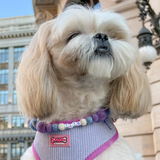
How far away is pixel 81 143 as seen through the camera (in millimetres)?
1671

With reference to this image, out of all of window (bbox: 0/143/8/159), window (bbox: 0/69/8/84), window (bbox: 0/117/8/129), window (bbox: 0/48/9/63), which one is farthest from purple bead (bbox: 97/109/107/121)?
window (bbox: 0/48/9/63)

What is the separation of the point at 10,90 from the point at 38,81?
32974 mm

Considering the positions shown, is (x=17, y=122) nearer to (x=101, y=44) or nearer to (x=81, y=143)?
(x=81, y=143)

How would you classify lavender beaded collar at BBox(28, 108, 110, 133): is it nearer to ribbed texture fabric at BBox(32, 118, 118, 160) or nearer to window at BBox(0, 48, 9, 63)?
ribbed texture fabric at BBox(32, 118, 118, 160)

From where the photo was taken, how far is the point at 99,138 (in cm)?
168

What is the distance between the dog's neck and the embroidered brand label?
0.12 metres

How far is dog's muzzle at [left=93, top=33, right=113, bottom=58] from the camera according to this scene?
1552 mm

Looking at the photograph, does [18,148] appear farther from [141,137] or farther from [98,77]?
[98,77]

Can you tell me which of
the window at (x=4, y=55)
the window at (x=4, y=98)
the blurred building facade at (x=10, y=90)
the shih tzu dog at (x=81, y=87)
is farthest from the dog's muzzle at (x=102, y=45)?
the window at (x=4, y=55)

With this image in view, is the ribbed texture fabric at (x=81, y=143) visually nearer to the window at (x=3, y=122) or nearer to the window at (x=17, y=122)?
the window at (x=17, y=122)

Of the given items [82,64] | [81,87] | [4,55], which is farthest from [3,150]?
[82,64]

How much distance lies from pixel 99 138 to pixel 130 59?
55 centimetres

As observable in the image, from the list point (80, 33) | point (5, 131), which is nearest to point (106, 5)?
point (80, 33)

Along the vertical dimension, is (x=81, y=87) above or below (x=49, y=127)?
above
